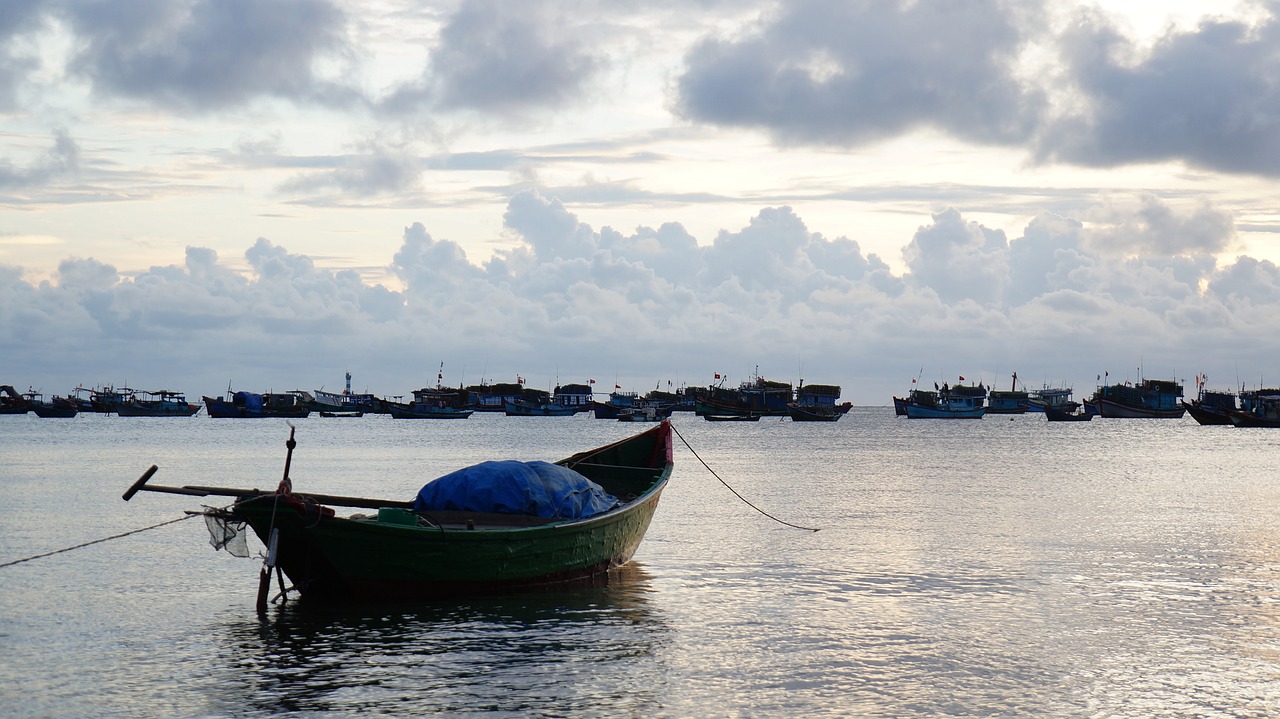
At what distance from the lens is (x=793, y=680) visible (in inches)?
621

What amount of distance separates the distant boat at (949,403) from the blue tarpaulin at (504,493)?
15861 cm

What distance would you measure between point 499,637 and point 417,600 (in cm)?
273

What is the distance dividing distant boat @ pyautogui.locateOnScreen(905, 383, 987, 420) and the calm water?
134808 millimetres

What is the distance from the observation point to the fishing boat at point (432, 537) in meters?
18.4

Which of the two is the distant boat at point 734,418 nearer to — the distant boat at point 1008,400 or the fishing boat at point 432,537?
the distant boat at point 1008,400

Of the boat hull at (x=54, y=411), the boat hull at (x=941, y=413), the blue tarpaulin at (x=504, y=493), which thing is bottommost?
the boat hull at (x=54, y=411)

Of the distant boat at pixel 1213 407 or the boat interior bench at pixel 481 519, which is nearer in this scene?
the boat interior bench at pixel 481 519

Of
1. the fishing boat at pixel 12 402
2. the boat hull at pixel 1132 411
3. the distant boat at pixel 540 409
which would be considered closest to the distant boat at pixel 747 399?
the distant boat at pixel 540 409

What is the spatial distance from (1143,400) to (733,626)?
160m

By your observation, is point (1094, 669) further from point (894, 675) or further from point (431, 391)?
point (431, 391)

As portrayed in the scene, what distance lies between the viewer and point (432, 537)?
19312 mm

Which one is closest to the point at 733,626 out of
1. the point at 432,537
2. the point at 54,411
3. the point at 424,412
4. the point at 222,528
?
the point at 432,537

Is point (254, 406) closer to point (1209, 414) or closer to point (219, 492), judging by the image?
point (1209, 414)

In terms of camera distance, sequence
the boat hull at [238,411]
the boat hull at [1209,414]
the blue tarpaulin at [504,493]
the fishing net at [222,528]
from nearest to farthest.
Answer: the fishing net at [222,528], the blue tarpaulin at [504,493], the boat hull at [1209,414], the boat hull at [238,411]
